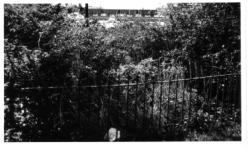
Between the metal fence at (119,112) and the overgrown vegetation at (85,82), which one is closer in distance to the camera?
the overgrown vegetation at (85,82)

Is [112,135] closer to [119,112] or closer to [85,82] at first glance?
[119,112]

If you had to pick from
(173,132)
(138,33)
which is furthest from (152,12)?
(173,132)

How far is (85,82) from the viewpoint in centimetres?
623

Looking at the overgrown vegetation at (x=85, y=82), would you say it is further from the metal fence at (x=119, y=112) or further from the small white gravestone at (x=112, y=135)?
the small white gravestone at (x=112, y=135)

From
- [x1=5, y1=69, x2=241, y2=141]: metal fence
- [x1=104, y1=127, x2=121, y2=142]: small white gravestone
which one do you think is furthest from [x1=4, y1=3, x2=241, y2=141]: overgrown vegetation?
[x1=104, y1=127, x2=121, y2=142]: small white gravestone

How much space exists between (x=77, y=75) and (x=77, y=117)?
0.83 meters

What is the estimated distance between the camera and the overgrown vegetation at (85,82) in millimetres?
5160

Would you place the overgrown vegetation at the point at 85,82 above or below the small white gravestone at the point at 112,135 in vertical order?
above

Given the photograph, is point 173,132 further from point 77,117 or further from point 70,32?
point 70,32

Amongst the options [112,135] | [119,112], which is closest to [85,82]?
[119,112]

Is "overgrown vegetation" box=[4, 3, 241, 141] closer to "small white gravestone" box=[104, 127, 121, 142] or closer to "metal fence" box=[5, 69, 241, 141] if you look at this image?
"metal fence" box=[5, 69, 241, 141]

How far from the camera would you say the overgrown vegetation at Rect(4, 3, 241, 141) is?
16.9ft

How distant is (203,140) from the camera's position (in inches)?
218

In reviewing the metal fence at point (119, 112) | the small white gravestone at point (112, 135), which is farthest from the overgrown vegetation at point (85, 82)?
the small white gravestone at point (112, 135)
